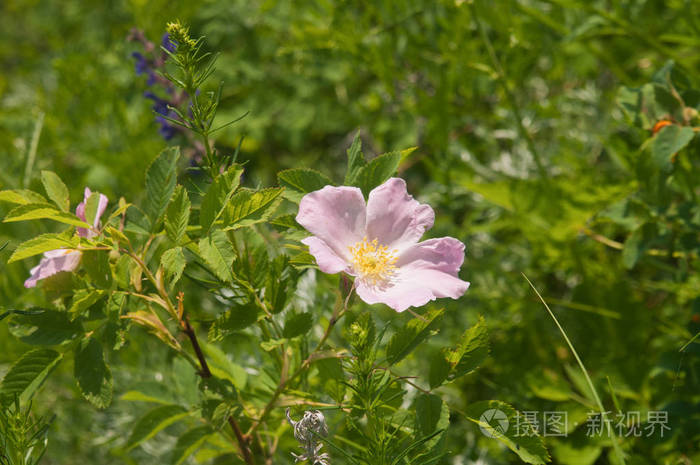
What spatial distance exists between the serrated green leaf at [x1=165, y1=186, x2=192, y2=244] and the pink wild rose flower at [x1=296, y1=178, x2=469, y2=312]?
0.66ft

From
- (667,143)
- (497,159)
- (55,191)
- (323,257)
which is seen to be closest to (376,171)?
(323,257)

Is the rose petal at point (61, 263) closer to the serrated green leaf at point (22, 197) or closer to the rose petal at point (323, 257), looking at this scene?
the serrated green leaf at point (22, 197)

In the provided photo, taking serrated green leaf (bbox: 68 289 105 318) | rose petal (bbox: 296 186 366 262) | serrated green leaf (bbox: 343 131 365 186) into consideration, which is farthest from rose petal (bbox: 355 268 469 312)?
serrated green leaf (bbox: 68 289 105 318)

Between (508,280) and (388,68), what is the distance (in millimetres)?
852

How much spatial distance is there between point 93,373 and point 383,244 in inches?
22.6

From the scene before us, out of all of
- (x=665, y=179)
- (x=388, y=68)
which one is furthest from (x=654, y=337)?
(x=388, y=68)

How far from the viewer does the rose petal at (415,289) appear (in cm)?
98

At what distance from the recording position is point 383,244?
Answer: 3.79 feet

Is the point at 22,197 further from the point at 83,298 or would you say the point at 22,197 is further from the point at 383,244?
the point at 383,244

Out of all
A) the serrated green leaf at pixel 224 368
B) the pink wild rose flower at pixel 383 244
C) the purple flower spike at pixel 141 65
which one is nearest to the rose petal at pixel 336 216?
the pink wild rose flower at pixel 383 244

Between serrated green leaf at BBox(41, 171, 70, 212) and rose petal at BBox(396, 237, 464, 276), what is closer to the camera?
rose petal at BBox(396, 237, 464, 276)

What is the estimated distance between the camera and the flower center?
1.07 m

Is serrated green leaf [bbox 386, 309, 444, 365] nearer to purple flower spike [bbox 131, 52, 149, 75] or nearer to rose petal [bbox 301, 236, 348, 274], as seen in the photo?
rose petal [bbox 301, 236, 348, 274]

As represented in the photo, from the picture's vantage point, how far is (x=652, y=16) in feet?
7.28
